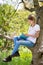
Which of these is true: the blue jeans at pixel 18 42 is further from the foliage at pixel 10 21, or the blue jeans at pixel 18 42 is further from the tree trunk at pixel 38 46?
the foliage at pixel 10 21

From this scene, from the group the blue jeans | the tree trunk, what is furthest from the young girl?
the tree trunk

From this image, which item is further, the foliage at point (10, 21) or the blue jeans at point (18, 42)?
the foliage at point (10, 21)

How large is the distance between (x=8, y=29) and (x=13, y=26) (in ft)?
1.47

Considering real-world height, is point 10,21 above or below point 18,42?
below

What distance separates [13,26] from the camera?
7.93 meters

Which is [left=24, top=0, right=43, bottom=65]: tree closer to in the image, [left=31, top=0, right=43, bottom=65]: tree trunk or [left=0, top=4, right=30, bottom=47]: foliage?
[left=31, top=0, right=43, bottom=65]: tree trunk

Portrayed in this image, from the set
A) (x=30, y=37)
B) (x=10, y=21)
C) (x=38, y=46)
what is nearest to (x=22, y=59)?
(x=10, y=21)

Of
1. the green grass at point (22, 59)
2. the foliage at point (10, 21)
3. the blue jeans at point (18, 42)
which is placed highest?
the blue jeans at point (18, 42)

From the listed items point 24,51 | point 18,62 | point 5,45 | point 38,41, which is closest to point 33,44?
point 38,41

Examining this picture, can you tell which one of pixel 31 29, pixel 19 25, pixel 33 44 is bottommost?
pixel 19 25

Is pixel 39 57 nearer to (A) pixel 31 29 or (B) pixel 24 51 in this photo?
(A) pixel 31 29

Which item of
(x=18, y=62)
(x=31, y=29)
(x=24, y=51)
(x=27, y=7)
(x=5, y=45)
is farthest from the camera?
(x=24, y=51)

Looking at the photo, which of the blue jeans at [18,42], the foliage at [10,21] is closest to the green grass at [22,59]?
the foliage at [10,21]

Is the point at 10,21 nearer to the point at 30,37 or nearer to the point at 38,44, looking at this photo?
the point at 38,44
